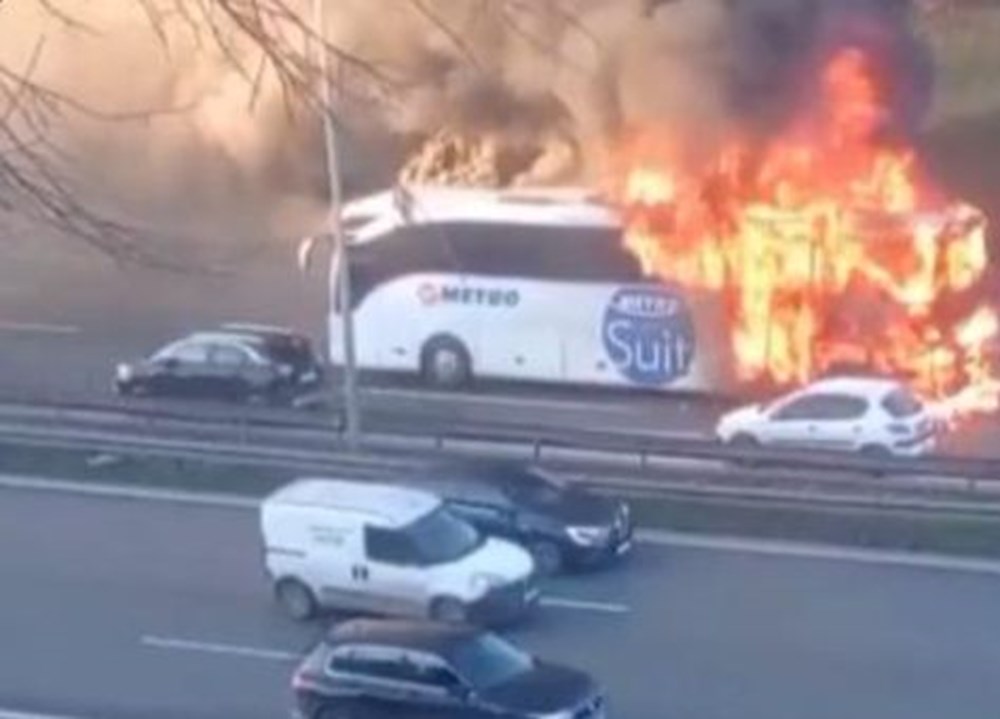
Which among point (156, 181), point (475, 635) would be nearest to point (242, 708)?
point (475, 635)

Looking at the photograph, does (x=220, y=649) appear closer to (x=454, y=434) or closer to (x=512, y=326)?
(x=454, y=434)

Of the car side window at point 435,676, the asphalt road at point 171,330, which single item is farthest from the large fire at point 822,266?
the car side window at point 435,676

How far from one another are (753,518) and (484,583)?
251cm

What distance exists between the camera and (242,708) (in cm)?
1548

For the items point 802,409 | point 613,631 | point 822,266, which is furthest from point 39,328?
point 613,631

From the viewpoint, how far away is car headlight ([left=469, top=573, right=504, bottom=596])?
16.8 m

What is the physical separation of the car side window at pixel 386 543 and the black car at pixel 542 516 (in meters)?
0.91

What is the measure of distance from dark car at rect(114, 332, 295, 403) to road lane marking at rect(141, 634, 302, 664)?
21.4 feet

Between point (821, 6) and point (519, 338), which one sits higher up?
point (821, 6)

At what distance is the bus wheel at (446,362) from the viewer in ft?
80.1

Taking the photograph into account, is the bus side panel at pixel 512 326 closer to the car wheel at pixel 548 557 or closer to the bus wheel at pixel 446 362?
the bus wheel at pixel 446 362

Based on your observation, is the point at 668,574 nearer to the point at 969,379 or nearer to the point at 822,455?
the point at 822,455

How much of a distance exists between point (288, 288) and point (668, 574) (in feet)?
34.4

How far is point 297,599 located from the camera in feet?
56.1
